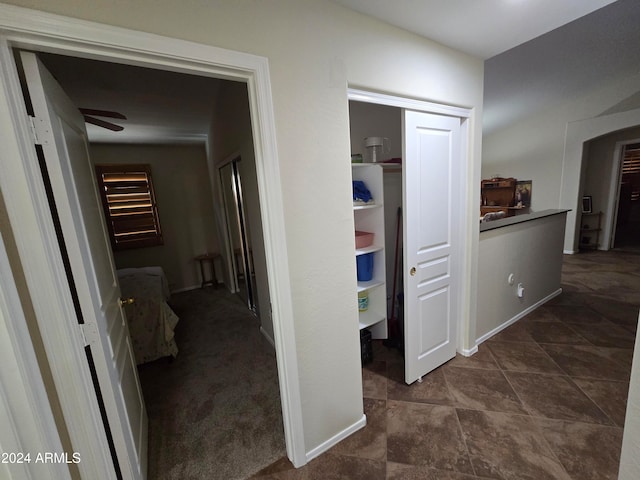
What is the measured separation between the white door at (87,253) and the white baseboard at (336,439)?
35.0 inches

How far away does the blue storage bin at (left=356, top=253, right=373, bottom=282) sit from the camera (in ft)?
6.93

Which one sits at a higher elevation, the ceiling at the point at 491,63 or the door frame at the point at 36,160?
the ceiling at the point at 491,63

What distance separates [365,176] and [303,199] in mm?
922

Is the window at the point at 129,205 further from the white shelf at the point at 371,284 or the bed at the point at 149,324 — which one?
the white shelf at the point at 371,284

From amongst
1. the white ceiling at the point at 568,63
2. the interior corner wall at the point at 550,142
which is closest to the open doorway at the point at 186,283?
the white ceiling at the point at 568,63

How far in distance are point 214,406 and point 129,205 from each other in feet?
11.5

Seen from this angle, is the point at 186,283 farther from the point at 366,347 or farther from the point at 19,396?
the point at 19,396

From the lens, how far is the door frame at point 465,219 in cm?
173

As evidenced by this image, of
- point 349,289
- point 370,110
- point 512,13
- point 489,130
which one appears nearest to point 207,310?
point 349,289

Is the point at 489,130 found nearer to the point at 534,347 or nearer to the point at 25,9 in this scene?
the point at 534,347

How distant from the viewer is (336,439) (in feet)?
5.34

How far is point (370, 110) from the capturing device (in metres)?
2.79

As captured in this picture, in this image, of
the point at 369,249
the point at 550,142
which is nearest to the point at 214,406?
the point at 369,249

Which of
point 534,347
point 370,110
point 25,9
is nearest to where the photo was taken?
Answer: point 25,9
